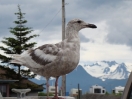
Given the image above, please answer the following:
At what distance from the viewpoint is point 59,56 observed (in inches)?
365

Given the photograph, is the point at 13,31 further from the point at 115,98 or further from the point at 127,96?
the point at 127,96

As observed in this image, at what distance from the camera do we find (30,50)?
33.8ft

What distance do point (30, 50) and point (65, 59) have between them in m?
1.39

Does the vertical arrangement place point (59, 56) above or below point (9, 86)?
below

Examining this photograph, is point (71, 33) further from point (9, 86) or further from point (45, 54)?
point (9, 86)

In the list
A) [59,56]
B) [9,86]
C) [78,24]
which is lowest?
[59,56]

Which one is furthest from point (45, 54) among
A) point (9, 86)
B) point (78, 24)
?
point (9, 86)

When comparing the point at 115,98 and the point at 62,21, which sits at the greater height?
the point at 62,21

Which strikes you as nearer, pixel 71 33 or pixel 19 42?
pixel 71 33

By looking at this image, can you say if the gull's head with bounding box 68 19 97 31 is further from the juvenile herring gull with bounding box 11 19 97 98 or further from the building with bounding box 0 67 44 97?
the building with bounding box 0 67 44 97

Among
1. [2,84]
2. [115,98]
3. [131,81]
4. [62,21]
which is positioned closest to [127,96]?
[131,81]

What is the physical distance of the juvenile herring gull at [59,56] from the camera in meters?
9.09

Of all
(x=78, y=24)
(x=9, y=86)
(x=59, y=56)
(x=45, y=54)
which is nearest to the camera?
(x=59, y=56)

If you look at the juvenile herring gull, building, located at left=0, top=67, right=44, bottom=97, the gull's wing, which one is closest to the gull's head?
the juvenile herring gull
